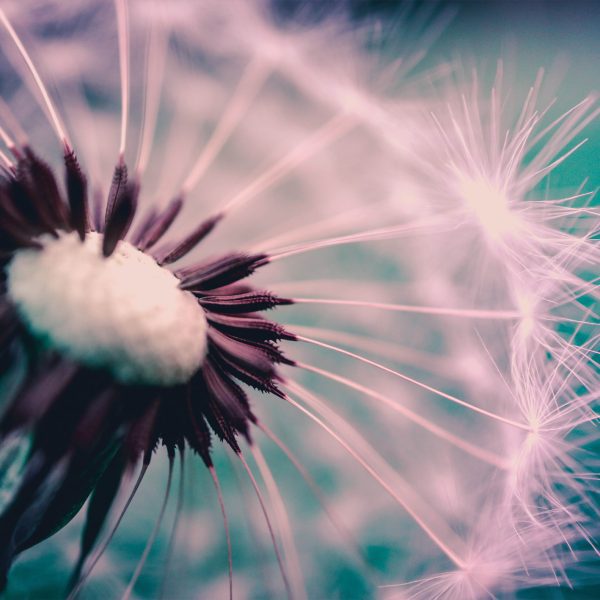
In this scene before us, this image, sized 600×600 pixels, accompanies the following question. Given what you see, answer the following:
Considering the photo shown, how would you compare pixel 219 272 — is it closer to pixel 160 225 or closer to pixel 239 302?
pixel 239 302

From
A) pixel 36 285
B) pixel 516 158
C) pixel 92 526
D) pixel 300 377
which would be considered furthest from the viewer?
pixel 300 377

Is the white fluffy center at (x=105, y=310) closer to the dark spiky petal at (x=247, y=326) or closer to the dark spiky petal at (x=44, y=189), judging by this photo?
the dark spiky petal at (x=44, y=189)

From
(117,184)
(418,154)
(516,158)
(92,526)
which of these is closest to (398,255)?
(418,154)

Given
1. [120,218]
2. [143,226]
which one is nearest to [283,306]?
[143,226]

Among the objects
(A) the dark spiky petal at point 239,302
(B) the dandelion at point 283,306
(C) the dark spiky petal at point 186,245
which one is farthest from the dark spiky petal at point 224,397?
(C) the dark spiky petal at point 186,245

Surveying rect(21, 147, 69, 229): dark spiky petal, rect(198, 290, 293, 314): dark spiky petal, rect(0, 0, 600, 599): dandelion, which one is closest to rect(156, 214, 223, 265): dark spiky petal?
rect(0, 0, 600, 599): dandelion

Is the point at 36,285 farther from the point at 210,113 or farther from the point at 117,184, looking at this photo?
the point at 210,113

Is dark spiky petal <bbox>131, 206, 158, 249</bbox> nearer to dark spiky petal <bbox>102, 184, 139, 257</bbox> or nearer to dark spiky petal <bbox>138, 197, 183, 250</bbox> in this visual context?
dark spiky petal <bbox>138, 197, 183, 250</bbox>
